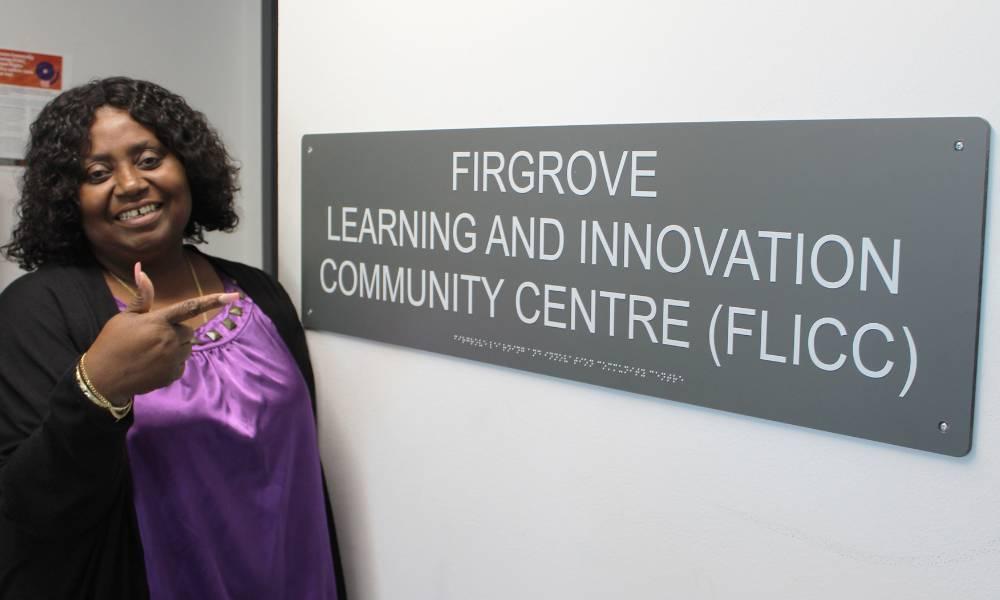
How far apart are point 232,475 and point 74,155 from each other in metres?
0.48

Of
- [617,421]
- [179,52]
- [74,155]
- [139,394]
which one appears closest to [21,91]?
[179,52]

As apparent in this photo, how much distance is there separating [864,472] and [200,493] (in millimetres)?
821

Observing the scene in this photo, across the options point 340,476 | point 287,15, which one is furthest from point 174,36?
point 340,476

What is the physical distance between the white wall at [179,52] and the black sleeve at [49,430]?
2.86 ft

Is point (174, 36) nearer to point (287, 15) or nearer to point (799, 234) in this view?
point (287, 15)

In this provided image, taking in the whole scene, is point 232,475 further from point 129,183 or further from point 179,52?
point 179,52

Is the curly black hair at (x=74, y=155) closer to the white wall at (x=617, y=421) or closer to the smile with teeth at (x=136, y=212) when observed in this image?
the smile with teeth at (x=136, y=212)

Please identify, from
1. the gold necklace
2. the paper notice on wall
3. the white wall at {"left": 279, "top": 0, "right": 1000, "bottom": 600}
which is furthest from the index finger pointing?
the paper notice on wall

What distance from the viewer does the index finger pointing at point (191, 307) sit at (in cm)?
98

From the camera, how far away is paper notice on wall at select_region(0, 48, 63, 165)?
179cm

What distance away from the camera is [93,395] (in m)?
0.97

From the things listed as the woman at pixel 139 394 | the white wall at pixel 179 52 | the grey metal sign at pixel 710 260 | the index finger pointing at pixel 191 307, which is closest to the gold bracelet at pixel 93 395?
the woman at pixel 139 394

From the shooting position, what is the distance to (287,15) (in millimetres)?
1382

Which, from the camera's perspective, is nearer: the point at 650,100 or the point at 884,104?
the point at 884,104
